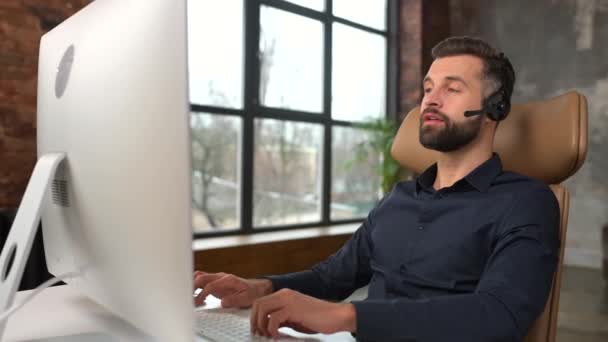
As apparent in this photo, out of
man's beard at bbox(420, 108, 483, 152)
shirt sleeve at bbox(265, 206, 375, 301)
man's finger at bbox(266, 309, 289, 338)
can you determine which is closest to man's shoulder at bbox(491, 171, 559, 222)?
man's beard at bbox(420, 108, 483, 152)

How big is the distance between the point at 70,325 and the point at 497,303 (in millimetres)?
753

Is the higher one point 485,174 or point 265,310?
point 485,174

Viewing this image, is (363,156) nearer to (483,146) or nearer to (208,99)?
(208,99)

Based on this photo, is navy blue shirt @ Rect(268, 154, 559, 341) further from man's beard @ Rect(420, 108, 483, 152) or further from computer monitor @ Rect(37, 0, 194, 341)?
computer monitor @ Rect(37, 0, 194, 341)

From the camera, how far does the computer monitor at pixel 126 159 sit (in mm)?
564

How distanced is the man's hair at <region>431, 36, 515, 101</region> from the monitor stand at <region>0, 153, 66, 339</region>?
97 centimetres

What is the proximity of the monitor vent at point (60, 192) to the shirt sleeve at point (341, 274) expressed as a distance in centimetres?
58

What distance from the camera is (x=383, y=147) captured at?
475 centimetres

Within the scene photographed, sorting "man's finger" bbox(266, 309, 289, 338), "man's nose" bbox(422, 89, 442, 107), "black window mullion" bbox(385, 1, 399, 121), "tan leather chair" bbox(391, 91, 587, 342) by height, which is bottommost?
"man's finger" bbox(266, 309, 289, 338)

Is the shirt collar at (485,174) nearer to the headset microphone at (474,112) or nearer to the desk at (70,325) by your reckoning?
the headset microphone at (474,112)

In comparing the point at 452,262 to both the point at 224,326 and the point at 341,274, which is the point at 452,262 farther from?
the point at 224,326

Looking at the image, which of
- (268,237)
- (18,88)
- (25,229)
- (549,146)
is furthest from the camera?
(268,237)

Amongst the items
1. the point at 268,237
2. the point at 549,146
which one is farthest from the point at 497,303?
the point at 268,237

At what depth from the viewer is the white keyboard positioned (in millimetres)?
844
